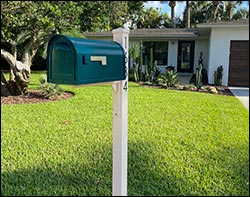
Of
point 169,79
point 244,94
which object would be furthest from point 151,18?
point 169,79

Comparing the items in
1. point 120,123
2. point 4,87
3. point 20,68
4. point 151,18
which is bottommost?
point 4,87

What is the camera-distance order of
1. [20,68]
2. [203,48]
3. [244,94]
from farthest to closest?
[203,48], [20,68], [244,94]

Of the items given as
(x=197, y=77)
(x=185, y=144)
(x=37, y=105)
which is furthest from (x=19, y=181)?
(x=197, y=77)

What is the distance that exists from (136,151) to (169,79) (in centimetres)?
376

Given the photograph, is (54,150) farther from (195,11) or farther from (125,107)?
(195,11)

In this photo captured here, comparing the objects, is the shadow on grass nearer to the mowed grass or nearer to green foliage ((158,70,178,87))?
the mowed grass

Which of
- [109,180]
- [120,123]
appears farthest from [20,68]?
[120,123]

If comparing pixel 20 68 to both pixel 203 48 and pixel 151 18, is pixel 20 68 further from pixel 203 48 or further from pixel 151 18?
pixel 203 48

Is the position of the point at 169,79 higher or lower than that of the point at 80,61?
lower

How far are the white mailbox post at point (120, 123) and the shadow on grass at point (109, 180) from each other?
658 mm

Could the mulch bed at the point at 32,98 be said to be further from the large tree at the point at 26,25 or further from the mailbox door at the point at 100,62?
the mailbox door at the point at 100,62

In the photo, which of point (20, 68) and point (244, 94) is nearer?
point (244, 94)

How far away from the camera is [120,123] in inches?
49.6

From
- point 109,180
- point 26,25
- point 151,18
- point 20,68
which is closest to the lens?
point 109,180
